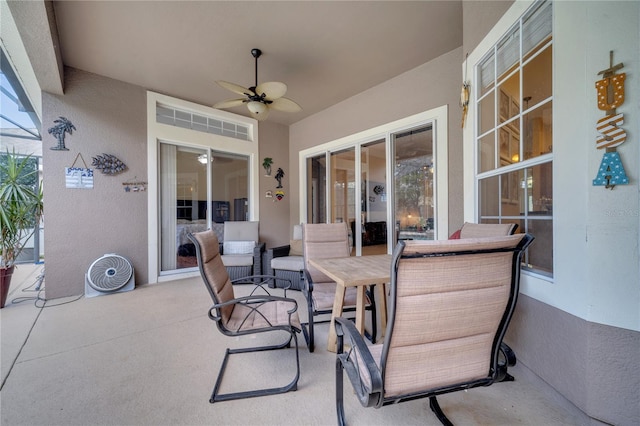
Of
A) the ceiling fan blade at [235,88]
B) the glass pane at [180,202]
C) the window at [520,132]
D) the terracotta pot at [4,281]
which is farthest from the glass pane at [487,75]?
the terracotta pot at [4,281]

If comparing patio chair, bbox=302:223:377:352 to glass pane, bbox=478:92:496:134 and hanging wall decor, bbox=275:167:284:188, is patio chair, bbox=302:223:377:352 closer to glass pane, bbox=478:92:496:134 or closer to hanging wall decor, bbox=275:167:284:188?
glass pane, bbox=478:92:496:134

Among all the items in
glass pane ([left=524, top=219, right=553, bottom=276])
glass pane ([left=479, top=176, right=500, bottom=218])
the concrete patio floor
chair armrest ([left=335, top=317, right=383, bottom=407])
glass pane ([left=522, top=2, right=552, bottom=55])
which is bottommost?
the concrete patio floor

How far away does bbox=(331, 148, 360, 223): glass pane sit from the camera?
462cm

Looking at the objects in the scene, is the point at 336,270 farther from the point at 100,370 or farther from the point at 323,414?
the point at 100,370

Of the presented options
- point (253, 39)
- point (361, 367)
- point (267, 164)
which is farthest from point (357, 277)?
point (267, 164)

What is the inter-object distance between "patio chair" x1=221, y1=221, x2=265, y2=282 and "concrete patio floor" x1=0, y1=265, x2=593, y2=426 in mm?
1309

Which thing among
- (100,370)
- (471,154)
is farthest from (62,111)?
(471,154)

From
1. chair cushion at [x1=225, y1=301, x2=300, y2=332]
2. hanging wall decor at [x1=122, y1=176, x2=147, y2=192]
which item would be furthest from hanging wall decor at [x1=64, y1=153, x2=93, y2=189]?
chair cushion at [x1=225, y1=301, x2=300, y2=332]

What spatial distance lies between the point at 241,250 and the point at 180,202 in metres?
1.41

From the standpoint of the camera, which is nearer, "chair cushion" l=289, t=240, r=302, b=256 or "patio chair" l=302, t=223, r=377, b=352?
"patio chair" l=302, t=223, r=377, b=352

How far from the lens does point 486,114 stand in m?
2.26

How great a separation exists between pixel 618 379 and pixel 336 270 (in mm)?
1543

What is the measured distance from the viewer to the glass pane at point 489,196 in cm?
215

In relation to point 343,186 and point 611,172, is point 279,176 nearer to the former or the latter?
point 343,186
